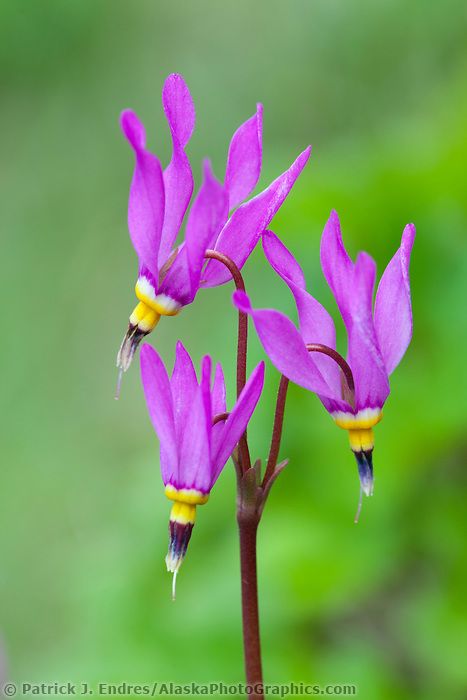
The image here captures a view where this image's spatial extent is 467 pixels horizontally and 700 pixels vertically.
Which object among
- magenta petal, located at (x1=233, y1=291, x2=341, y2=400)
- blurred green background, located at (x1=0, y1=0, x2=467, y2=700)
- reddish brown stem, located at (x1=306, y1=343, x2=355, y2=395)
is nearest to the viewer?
magenta petal, located at (x1=233, y1=291, x2=341, y2=400)

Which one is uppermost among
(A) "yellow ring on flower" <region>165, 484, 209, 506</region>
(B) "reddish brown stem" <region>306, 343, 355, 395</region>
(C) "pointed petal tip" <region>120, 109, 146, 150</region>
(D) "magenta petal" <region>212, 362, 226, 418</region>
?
(C) "pointed petal tip" <region>120, 109, 146, 150</region>

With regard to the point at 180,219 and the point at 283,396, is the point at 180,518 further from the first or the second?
the point at 180,219

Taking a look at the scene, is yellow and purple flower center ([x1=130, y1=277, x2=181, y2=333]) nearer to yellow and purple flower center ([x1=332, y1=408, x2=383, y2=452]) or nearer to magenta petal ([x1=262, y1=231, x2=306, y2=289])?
magenta petal ([x1=262, y1=231, x2=306, y2=289])

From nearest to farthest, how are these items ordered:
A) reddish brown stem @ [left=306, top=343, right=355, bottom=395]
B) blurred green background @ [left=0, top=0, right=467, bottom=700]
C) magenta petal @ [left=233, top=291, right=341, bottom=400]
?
magenta petal @ [left=233, top=291, right=341, bottom=400]
reddish brown stem @ [left=306, top=343, right=355, bottom=395]
blurred green background @ [left=0, top=0, right=467, bottom=700]

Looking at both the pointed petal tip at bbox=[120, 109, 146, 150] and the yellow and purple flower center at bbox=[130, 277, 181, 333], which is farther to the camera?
the yellow and purple flower center at bbox=[130, 277, 181, 333]

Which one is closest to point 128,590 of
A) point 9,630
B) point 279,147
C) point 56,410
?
point 9,630

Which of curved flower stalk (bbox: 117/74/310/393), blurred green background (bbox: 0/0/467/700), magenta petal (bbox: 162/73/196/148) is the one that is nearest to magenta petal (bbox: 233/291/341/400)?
curved flower stalk (bbox: 117/74/310/393)
